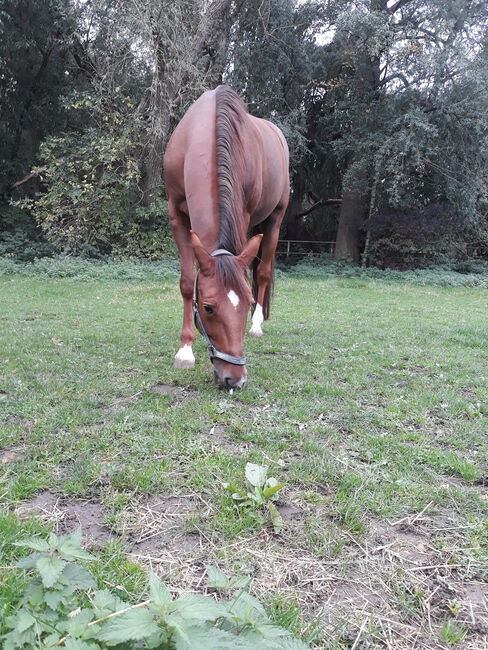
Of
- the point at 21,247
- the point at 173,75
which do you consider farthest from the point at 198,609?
the point at 21,247

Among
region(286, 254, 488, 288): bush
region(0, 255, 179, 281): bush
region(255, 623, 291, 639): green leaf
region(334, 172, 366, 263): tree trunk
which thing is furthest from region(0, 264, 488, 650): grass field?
region(334, 172, 366, 263): tree trunk

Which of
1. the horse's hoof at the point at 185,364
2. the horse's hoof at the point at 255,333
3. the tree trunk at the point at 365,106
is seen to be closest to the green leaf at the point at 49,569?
the horse's hoof at the point at 185,364

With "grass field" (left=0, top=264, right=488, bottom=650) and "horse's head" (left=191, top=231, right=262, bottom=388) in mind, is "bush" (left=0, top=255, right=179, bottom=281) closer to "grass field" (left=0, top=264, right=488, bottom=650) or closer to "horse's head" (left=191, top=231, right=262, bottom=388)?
"grass field" (left=0, top=264, right=488, bottom=650)

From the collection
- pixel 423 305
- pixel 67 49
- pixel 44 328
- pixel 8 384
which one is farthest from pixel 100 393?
pixel 67 49

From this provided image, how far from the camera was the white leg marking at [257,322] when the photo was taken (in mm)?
5158

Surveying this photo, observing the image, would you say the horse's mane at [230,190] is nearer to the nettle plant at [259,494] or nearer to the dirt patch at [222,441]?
the dirt patch at [222,441]

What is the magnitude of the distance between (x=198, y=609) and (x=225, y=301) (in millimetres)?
2129

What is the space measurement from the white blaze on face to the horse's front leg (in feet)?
7.36

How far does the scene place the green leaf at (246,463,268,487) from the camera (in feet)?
6.38

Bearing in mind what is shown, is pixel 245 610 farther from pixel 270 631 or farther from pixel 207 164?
pixel 207 164

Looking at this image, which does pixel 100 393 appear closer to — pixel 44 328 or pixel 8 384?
pixel 8 384

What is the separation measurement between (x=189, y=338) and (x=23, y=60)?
16.5 meters

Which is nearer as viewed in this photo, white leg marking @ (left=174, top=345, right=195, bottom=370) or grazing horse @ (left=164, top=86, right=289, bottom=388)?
grazing horse @ (left=164, top=86, right=289, bottom=388)

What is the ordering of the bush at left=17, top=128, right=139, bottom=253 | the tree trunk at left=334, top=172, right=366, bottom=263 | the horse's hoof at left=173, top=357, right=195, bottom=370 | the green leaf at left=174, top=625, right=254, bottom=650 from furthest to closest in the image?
the tree trunk at left=334, top=172, right=366, bottom=263 < the bush at left=17, top=128, right=139, bottom=253 < the horse's hoof at left=173, top=357, right=195, bottom=370 < the green leaf at left=174, top=625, right=254, bottom=650
